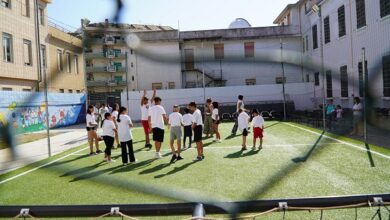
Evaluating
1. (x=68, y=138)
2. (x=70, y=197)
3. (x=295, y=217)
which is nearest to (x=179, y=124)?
(x=70, y=197)

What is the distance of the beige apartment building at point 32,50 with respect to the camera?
32.9 inches

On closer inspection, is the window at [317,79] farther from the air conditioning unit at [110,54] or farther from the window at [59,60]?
the window at [59,60]

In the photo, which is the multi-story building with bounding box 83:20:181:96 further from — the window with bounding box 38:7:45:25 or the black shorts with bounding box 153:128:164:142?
the black shorts with bounding box 153:128:164:142

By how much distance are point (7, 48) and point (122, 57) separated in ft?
0.95

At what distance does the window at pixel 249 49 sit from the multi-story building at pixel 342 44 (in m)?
0.10

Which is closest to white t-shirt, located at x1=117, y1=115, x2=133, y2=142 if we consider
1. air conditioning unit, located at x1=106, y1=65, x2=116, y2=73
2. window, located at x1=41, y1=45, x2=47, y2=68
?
window, located at x1=41, y1=45, x2=47, y2=68

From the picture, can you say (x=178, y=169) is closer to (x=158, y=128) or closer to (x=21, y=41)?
(x=158, y=128)

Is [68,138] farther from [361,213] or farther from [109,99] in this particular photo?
[109,99]

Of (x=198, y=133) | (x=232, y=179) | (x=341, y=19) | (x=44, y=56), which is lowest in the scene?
(x=232, y=179)

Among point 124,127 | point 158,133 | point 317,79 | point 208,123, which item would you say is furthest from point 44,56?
point 208,123

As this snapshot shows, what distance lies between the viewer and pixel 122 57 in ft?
2.80

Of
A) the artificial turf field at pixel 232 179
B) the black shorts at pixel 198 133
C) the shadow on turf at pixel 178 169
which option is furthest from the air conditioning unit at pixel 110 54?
the black shorts at pixel 198 133

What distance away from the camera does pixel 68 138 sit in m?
15.2

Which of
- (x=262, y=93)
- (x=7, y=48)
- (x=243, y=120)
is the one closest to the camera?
(x=7, y=48)
